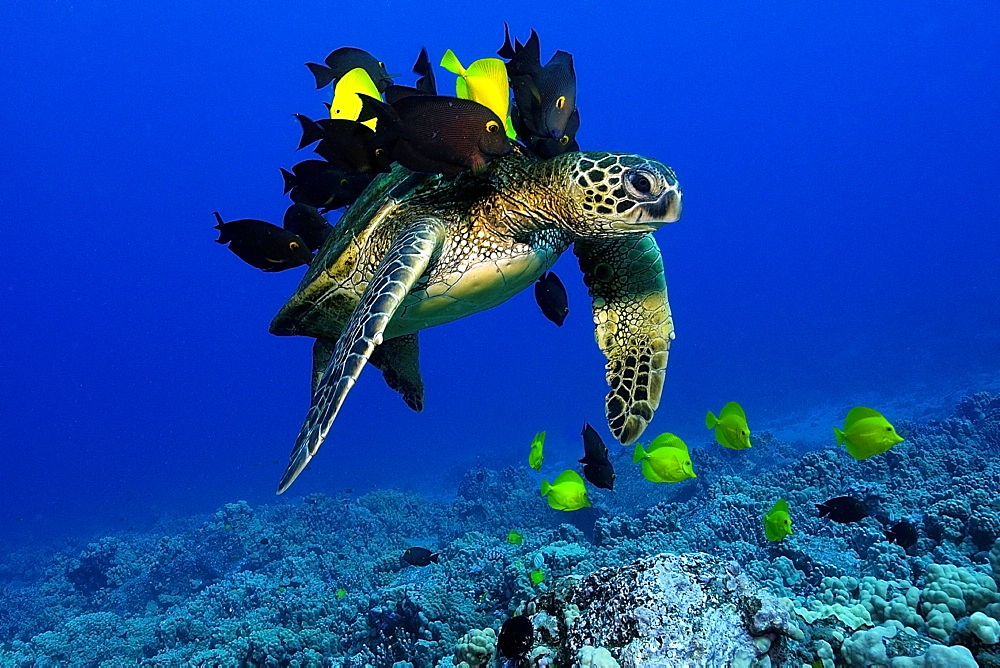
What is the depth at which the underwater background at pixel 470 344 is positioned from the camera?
6.63 meters

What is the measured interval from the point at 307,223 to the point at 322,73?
1259mm

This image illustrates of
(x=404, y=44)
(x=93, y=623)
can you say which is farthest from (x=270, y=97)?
(x=93, y=623)

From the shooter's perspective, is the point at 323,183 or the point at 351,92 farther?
the point at 323,183

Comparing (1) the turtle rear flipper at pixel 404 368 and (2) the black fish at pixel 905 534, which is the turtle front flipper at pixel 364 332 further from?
(2) the black fish at pixel 905 534

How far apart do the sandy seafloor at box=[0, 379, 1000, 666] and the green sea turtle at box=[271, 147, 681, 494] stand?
1514 mm

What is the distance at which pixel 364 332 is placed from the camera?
2.58m

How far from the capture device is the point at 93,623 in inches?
334

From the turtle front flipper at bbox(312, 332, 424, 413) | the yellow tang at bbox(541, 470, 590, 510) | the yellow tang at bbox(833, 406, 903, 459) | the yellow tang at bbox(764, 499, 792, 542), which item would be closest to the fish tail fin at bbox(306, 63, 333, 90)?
the turtle front flipper at bbox(312, 332, 424, 413)

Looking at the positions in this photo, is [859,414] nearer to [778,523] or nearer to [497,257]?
[778,523]

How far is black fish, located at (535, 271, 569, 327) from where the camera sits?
461cm

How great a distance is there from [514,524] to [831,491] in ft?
17.8

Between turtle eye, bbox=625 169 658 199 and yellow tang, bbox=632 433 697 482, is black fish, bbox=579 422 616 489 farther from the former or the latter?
turtle eye, bbox=625 169 658 199

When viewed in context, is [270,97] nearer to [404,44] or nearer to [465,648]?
[404,44]

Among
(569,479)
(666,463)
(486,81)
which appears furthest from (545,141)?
(569,479)
